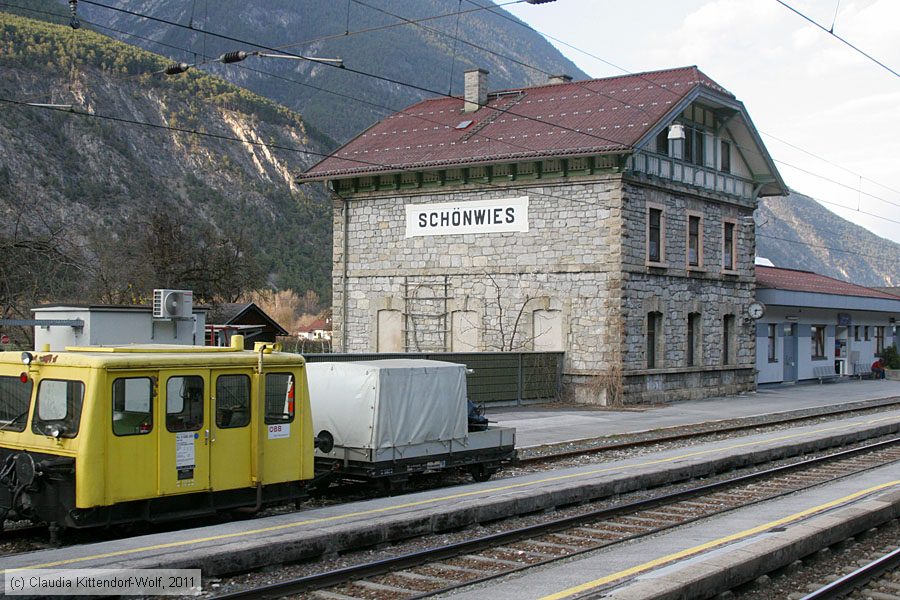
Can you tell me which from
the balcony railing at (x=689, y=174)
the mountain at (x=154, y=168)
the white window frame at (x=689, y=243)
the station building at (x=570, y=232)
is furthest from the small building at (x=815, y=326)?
the mountain at (x=154, y=168)

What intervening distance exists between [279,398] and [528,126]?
73.1 ft

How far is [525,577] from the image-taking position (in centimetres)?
968

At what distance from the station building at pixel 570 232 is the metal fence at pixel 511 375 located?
76cm

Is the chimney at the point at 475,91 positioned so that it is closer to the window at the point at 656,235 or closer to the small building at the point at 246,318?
the window at the point at 656,235

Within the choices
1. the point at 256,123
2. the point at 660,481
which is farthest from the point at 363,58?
the point at 660,481

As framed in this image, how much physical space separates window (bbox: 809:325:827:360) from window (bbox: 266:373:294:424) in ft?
119

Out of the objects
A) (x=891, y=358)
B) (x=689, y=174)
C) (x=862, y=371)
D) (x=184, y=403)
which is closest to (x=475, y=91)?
(x=689, y=174)

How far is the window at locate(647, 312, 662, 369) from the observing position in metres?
32.4

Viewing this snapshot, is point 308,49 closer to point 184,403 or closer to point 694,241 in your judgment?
point 694,241

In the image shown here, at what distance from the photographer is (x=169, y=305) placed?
1920 centimetres

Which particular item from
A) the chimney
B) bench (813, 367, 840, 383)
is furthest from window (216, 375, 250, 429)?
bench (813, 367, 840, 383)

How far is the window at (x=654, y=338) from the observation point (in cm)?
3238

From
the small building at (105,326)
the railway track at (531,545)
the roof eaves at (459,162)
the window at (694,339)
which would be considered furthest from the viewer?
the window at (694,339)

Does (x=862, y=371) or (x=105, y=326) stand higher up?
(x=105, y=326)
